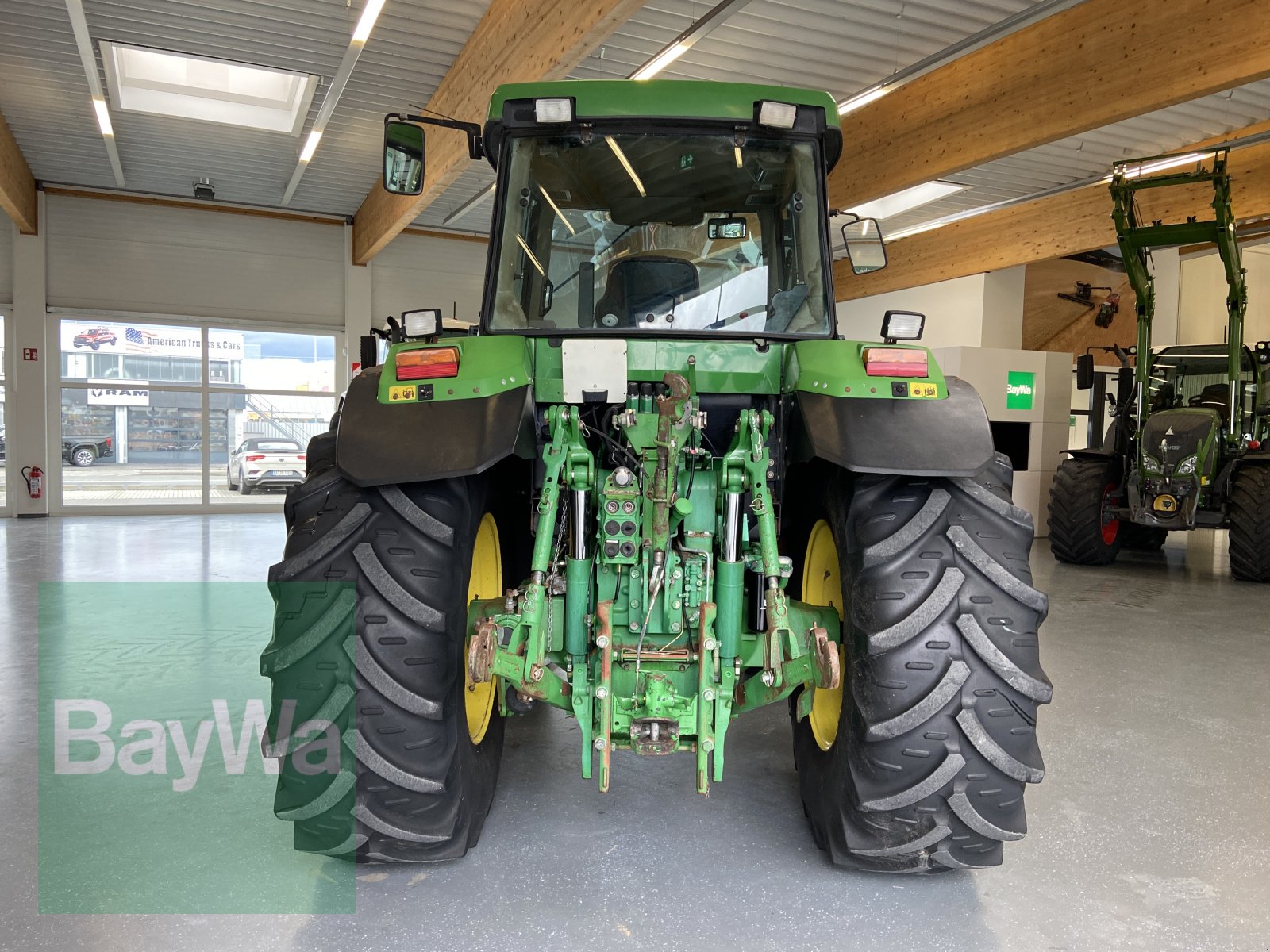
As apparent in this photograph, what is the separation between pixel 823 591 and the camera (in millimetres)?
2785

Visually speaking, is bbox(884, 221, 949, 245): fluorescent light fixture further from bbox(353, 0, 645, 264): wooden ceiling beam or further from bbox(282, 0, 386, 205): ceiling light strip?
bbox(282, 0, 386, 205): ceiling light strip

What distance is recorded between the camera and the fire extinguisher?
1293cm

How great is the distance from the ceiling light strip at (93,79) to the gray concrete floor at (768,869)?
5628mm

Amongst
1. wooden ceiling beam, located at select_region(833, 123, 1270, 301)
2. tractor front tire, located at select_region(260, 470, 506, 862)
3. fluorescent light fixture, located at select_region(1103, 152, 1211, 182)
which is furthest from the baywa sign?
fluorescent light fixture, located at select_region(1103, 152, 1211, 182)

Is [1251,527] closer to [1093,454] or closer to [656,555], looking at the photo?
[1093,454]

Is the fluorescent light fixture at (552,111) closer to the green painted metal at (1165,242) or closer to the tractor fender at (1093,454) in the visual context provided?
the green painted metal at (1165,242)

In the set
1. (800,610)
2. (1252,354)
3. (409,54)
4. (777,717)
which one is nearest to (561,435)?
(800,610)

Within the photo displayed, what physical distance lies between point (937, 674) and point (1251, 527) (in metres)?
7.27

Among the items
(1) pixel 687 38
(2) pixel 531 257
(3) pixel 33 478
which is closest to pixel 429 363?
(2) pixel 531 257

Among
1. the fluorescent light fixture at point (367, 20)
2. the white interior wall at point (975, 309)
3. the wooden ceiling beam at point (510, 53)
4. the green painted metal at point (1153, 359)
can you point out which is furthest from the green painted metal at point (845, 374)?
the white interior wall at point (975, 309)

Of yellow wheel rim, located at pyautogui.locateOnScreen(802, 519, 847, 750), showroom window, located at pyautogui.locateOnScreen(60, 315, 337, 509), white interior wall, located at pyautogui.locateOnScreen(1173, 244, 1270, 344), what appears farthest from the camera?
white interior wall, located at pyautogui.locateOnScreen(1173, 244, 1270, 344)

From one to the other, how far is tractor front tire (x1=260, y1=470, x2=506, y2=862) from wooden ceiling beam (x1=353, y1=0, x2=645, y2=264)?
3.79 metres

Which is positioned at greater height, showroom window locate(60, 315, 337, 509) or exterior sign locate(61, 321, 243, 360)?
exterior sign locate(61, 321, 243, 360)

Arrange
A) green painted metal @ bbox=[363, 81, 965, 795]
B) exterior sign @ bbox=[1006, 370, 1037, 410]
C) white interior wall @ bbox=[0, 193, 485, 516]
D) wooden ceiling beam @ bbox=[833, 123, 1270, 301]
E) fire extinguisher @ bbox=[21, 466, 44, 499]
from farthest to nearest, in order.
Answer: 1. fire extinguisher @ bbox=[21, 466, 44, 499]
2. white interior wall @ bbox=[0, 193, 485, 516]
3. exterior sign @ bbox=[1006, 370, 1037, 410]
4. wooden ceiling beam @ bbox=[833, 123, 1270, 301]
5. green painted metal @ bbox=[363, 81, 965, 795]
